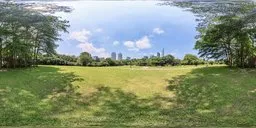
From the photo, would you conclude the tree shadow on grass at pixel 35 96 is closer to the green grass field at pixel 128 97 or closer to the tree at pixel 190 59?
the green grass field at pixel 128 97

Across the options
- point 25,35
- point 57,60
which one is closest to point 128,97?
point 57,60

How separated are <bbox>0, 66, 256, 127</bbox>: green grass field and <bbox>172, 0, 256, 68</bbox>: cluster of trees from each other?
77cm

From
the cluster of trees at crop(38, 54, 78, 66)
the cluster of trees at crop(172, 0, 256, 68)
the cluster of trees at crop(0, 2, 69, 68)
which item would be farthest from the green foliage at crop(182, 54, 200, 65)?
the cluster of trees at crop(0, 2, 69, 68)

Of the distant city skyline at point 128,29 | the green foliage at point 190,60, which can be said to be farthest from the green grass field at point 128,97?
the distant city skyline at point 128,29

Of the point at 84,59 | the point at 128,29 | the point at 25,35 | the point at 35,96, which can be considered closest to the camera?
the point at 35,96

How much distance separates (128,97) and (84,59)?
3267mm

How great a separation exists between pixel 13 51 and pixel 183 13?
19.3ft

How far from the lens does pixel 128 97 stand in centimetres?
1121

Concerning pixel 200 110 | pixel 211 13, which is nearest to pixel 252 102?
pixel 200 110

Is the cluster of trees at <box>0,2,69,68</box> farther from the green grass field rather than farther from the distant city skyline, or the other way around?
the green grass field

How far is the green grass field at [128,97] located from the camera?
985cm

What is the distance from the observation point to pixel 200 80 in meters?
12.1

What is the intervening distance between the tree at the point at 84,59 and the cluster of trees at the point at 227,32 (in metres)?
3.64

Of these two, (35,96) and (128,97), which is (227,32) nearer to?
(128,97)
